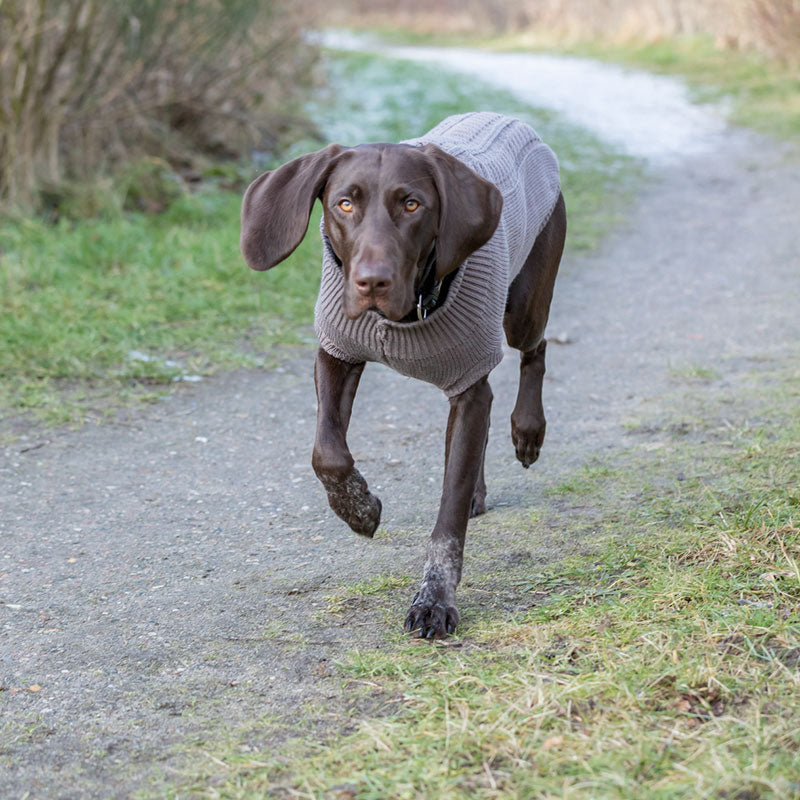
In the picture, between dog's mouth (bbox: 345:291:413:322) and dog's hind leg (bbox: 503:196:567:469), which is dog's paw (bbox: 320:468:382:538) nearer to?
dog's mouth (bbox: 345:291:413:322)

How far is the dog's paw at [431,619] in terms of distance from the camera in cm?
333

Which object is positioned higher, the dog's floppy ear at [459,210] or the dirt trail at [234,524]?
the dog's floppy ear at [459,210]

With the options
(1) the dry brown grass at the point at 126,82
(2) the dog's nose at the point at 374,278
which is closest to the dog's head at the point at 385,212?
(2) the dog's nose at the point at 374,278

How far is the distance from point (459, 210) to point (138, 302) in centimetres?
413

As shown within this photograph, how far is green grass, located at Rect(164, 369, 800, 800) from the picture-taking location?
251cm

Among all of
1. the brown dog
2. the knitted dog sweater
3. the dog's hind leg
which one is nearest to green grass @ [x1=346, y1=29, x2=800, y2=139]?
the dog's hind leg

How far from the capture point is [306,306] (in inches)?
287

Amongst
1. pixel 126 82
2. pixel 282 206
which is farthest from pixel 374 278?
pixel 126 82

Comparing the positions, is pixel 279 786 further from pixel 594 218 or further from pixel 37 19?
pixel 594 218

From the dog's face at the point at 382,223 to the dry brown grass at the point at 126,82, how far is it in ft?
18.0

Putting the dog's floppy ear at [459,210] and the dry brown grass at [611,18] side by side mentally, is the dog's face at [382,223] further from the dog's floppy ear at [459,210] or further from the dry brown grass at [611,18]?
the dry brown grass at [611,18]

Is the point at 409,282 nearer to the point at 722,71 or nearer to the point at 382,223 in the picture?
the point at 382,223

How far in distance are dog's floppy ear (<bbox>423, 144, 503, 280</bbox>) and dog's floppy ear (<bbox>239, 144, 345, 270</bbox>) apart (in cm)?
34

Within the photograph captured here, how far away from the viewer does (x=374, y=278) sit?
324 cm
